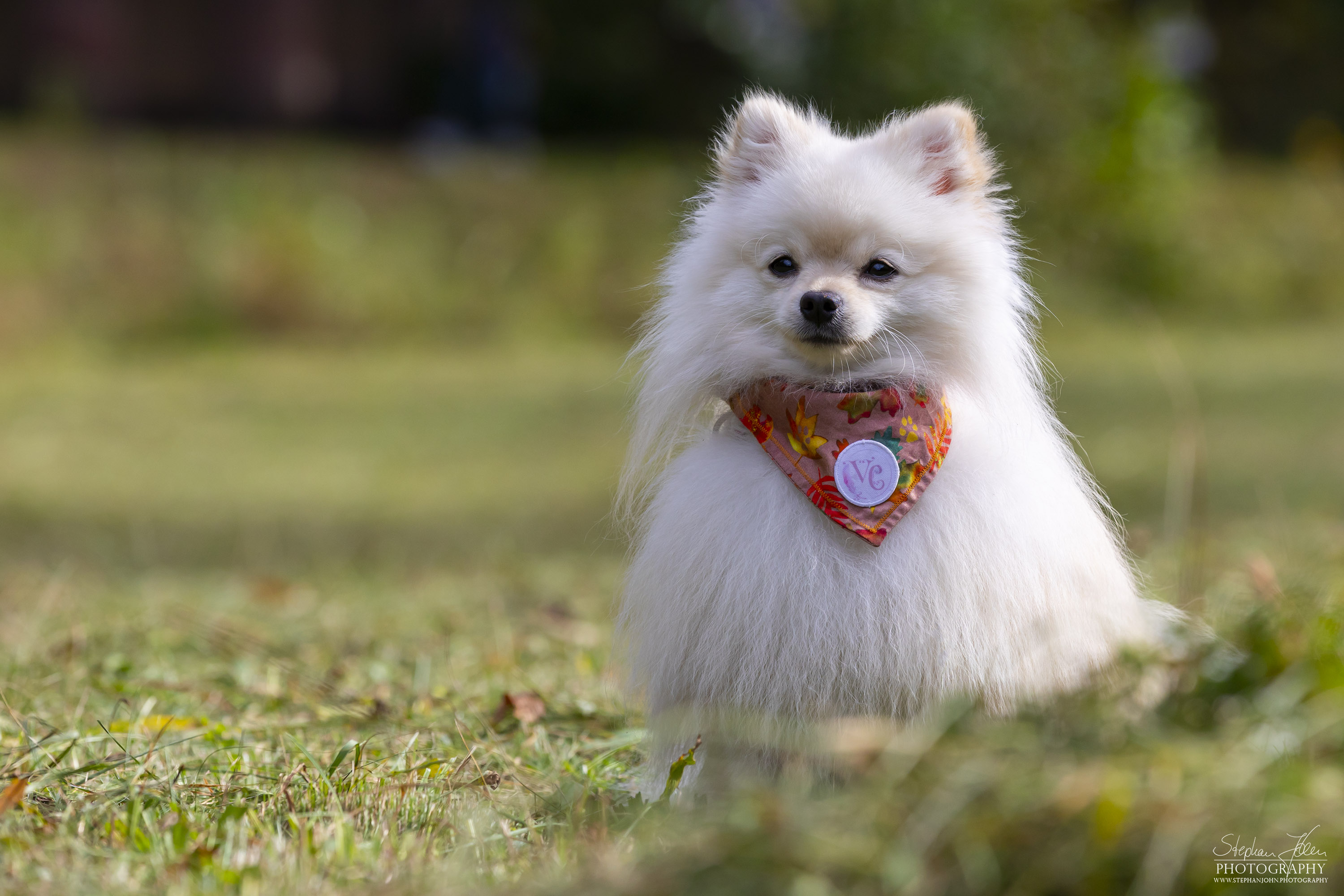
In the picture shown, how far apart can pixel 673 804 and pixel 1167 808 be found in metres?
0.95

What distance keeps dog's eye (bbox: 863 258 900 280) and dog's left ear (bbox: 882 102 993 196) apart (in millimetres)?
199

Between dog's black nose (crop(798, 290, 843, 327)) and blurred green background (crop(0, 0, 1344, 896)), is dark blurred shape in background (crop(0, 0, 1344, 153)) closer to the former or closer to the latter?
blurred green background (crop(0, 0, 1344, 896))

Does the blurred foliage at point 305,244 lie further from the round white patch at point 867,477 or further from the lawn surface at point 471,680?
the round white patch at point 867,477

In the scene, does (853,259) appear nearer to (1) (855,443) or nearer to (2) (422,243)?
(1) (855,443)

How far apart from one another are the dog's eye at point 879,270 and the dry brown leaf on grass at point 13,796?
1.77 meters

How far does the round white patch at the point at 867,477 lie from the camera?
2340mm

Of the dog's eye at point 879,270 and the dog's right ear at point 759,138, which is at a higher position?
the dog's right ear at point 759,138

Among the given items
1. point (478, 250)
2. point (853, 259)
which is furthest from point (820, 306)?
point (478, 250)

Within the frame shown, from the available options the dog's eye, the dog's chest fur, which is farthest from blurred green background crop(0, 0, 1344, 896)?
the dog's eye

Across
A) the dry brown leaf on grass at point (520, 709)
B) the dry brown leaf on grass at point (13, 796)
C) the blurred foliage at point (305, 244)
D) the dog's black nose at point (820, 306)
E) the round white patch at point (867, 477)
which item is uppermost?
the dog's black nose at point (820, 306)

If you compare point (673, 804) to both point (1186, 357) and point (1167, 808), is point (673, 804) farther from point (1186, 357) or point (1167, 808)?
point (1186, 357)

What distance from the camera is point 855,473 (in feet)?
7.70

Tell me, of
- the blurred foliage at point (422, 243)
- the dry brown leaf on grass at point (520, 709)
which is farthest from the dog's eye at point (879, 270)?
the blurred foliage at point (422, 243)

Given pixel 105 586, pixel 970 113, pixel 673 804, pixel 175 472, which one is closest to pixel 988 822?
pixel 673 804
